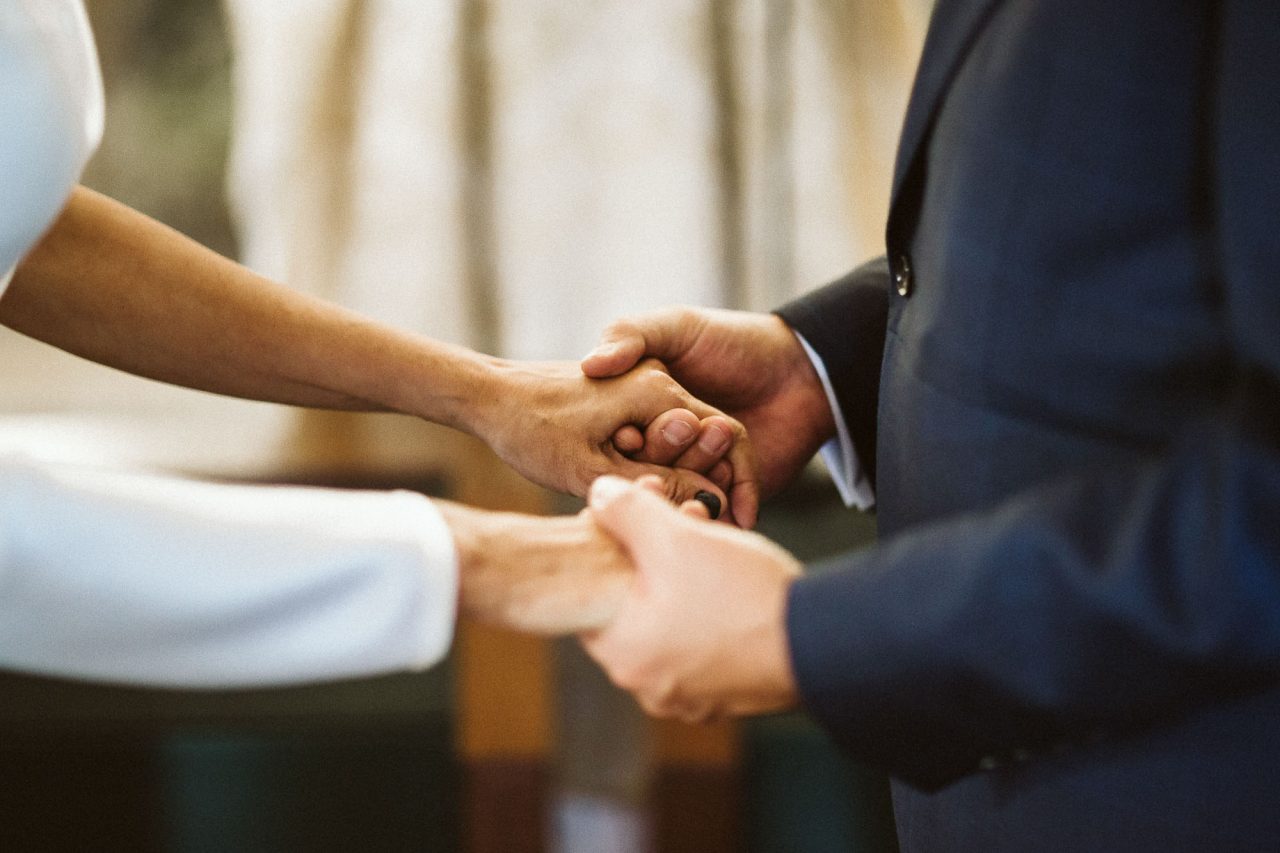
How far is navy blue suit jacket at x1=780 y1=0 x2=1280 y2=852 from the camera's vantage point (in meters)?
0.61

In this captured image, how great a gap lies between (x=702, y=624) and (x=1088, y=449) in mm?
263

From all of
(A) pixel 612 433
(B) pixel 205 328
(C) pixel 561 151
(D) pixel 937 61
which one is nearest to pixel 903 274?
(D) pixel 937 61

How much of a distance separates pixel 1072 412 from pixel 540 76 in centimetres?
108

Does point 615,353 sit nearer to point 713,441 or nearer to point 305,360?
point 713,441

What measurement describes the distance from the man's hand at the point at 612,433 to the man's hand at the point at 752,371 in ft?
0.09

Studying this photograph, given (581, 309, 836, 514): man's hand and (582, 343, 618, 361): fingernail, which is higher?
(582, 343, 618, 361): fingernail

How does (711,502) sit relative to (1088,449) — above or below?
below

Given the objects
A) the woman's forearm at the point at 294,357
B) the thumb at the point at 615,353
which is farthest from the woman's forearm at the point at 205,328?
the thumb at the point at 615,353

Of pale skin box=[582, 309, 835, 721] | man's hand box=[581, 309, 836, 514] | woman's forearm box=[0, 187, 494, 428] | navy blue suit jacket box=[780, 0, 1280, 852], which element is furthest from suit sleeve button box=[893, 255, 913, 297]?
woman's forearm box=[0, 187, 494, 428]

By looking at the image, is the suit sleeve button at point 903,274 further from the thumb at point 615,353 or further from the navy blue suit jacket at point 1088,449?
the thumb at point 615,353

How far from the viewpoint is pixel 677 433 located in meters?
1.11

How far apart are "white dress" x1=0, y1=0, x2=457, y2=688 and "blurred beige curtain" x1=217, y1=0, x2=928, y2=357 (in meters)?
0.88

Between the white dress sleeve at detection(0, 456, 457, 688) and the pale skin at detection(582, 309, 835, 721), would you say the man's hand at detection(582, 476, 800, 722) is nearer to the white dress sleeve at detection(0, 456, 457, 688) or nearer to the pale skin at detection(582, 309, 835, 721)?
the pale skin at detection(582, 309, 835, 721)

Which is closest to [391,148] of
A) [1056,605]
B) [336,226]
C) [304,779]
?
[336,226]
